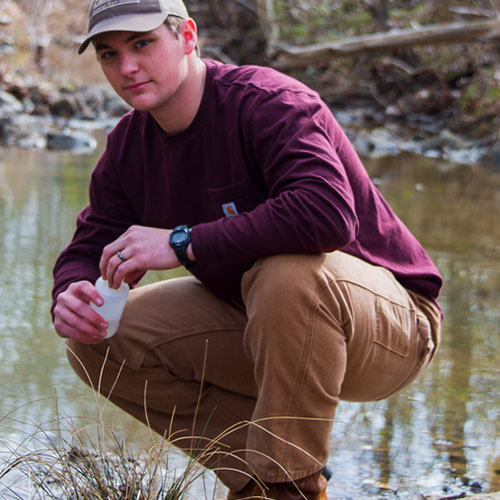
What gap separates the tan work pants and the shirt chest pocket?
0.27 meters

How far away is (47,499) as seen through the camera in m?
2.05

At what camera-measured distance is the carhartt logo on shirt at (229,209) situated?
226cm

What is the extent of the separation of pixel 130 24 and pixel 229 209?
0.53m

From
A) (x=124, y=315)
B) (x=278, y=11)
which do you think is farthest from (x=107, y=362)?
(x=278, y=11)

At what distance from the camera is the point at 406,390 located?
308cm

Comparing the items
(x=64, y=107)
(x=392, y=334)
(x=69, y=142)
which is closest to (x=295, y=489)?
(x=392, y=334)

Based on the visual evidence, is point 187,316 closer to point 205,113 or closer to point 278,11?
point 205,113

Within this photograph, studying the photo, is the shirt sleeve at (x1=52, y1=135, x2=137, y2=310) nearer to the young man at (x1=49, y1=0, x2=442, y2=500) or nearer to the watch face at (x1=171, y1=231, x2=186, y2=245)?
the young man at (x1=49, y1=0, x2=442, y2=500)

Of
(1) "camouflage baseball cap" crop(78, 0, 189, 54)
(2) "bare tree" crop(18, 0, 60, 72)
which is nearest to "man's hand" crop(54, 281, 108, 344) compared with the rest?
(1) "camouflage baseball cap" crop(78, 0, 189, 54)

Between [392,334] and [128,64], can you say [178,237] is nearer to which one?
[128,64]

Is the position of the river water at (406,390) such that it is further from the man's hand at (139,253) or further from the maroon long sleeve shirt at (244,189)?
the maroon long sleeve shirt at (244,189)

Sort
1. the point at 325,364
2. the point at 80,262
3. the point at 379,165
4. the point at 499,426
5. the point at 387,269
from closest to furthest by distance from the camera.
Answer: the point at 325,364
the point at 387,269
the point at 80,262
the point at 499,426
the point at 379,165

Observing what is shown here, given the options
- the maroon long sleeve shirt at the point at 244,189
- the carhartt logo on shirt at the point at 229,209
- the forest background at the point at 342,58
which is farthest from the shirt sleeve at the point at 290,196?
the forest background at the point at 342,58

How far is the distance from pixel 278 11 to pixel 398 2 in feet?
7.56
